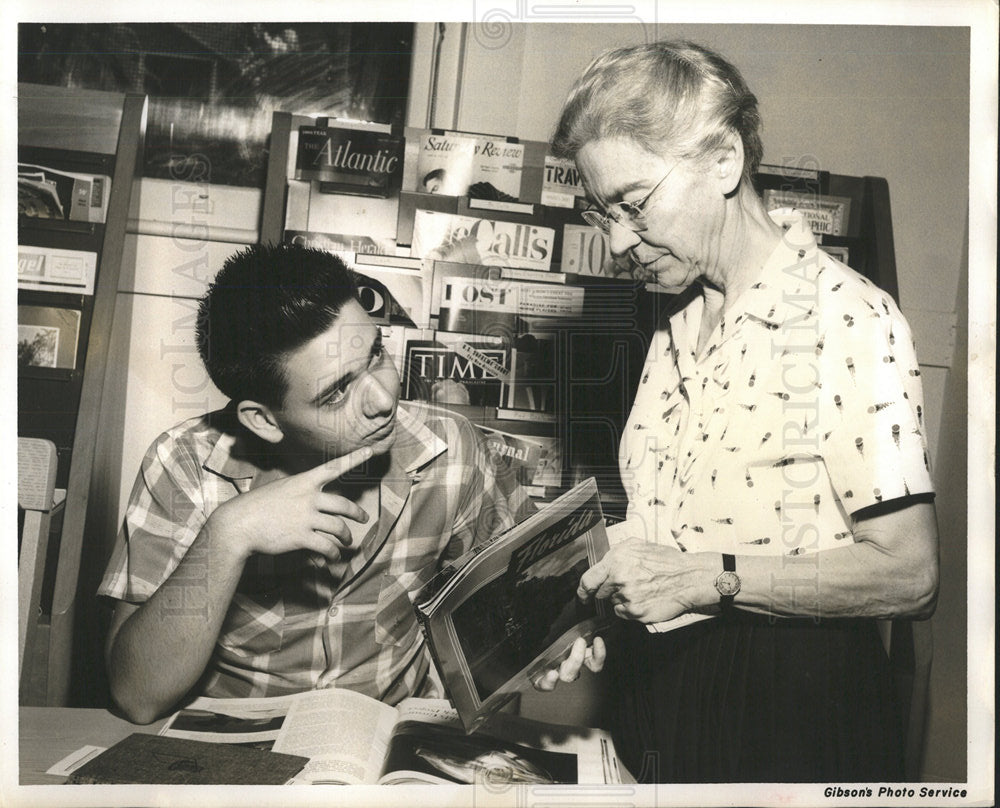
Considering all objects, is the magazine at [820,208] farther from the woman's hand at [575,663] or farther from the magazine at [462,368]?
the woman's hand at [575,663]

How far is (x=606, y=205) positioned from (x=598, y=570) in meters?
0.56

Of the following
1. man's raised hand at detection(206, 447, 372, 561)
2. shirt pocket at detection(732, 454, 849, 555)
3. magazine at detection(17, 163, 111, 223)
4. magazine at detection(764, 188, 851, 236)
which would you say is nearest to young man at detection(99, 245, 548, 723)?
man's raised hand at detection(206, 447, 372, 561)

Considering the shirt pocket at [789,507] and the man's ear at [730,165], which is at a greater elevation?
the man's ear at [730,165]

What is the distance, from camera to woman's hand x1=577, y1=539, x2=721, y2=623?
131 centimetres

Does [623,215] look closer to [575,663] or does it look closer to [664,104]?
[664,104]

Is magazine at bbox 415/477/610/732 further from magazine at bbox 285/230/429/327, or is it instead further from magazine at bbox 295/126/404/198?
magazine at bbox 295/126/404/198

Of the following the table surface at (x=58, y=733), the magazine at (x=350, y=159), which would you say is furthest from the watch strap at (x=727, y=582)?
the table surface at (x=58, y=733)

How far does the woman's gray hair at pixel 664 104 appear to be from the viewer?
4.24 ft

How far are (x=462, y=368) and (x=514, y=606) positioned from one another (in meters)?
0.37

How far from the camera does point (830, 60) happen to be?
54.1 inches

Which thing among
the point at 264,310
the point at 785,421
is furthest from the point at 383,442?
the point at 785,421

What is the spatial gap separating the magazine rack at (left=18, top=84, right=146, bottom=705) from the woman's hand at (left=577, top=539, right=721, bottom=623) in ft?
2.51

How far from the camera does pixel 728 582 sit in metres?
1.30

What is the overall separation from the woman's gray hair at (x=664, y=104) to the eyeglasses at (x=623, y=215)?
0.24ft
